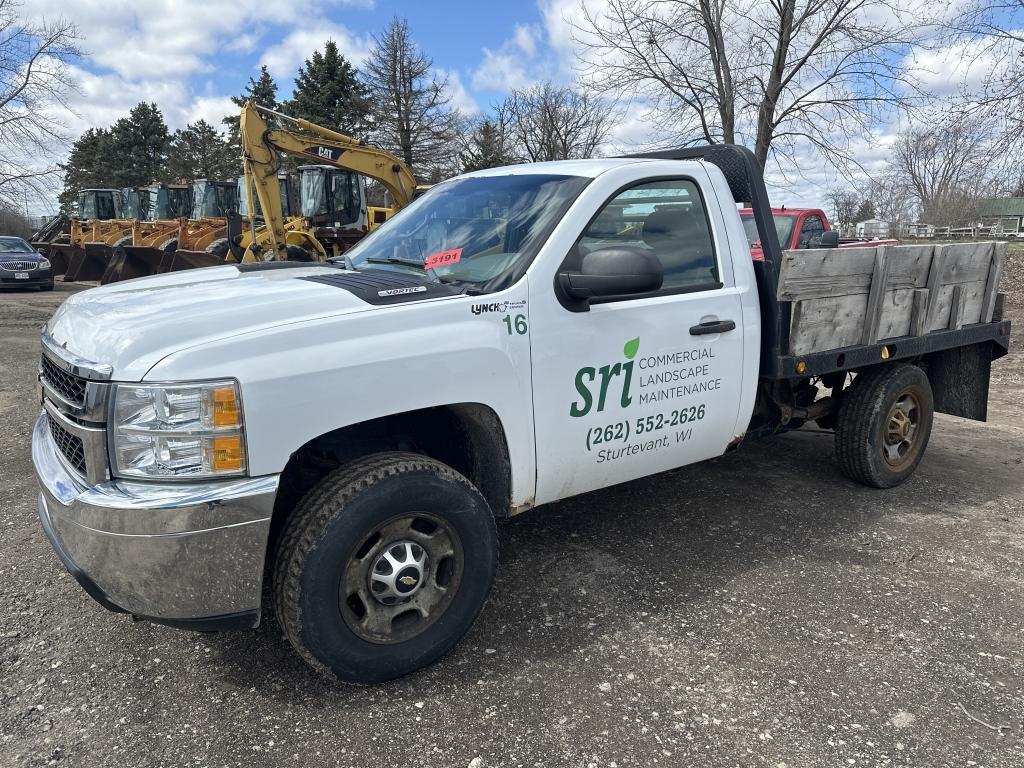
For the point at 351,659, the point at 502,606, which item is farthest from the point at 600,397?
the point at 351,659

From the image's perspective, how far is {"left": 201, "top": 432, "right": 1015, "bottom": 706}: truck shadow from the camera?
A: 300 centimetres

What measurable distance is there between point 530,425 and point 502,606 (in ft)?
2.99

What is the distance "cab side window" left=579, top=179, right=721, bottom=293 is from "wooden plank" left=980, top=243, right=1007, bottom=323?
8.55ft

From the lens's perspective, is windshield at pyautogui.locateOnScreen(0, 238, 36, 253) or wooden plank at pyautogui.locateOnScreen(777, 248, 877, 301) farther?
windshield at pyautogui.locateOnScreen(0, 238, 36, 253)

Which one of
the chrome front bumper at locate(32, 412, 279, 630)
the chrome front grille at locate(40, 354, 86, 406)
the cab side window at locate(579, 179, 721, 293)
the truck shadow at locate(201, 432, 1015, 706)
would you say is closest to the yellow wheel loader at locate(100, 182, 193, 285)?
the chrome front grille at locate(40, 354, 86, 406)

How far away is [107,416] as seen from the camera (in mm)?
2385

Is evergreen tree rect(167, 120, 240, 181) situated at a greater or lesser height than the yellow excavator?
greater

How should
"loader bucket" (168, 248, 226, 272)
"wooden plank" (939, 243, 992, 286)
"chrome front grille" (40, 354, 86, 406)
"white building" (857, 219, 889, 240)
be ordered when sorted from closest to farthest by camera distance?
"chrome front grille" (40, 354, 86, 406) → "wooden plank" (939, 243, 992, 286) → "loader bucket" (168, 248, 226, 272) → "white building" (857, 219, 889, 240)

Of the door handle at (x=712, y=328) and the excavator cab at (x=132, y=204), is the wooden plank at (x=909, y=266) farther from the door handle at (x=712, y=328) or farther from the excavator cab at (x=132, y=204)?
the excavator cab at (x=132, y=204)

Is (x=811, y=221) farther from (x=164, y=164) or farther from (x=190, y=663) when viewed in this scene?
(x=164, y=164)

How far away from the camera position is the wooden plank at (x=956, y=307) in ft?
16.3

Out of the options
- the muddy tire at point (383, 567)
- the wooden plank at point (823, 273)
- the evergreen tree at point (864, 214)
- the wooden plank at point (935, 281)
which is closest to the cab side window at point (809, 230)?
the wooden plank at point (935, 281)

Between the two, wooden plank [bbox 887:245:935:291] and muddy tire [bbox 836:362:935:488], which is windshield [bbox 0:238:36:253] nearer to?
muddy tire [bbox 836:362:935:488]

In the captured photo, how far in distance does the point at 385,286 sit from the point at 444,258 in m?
0.44
